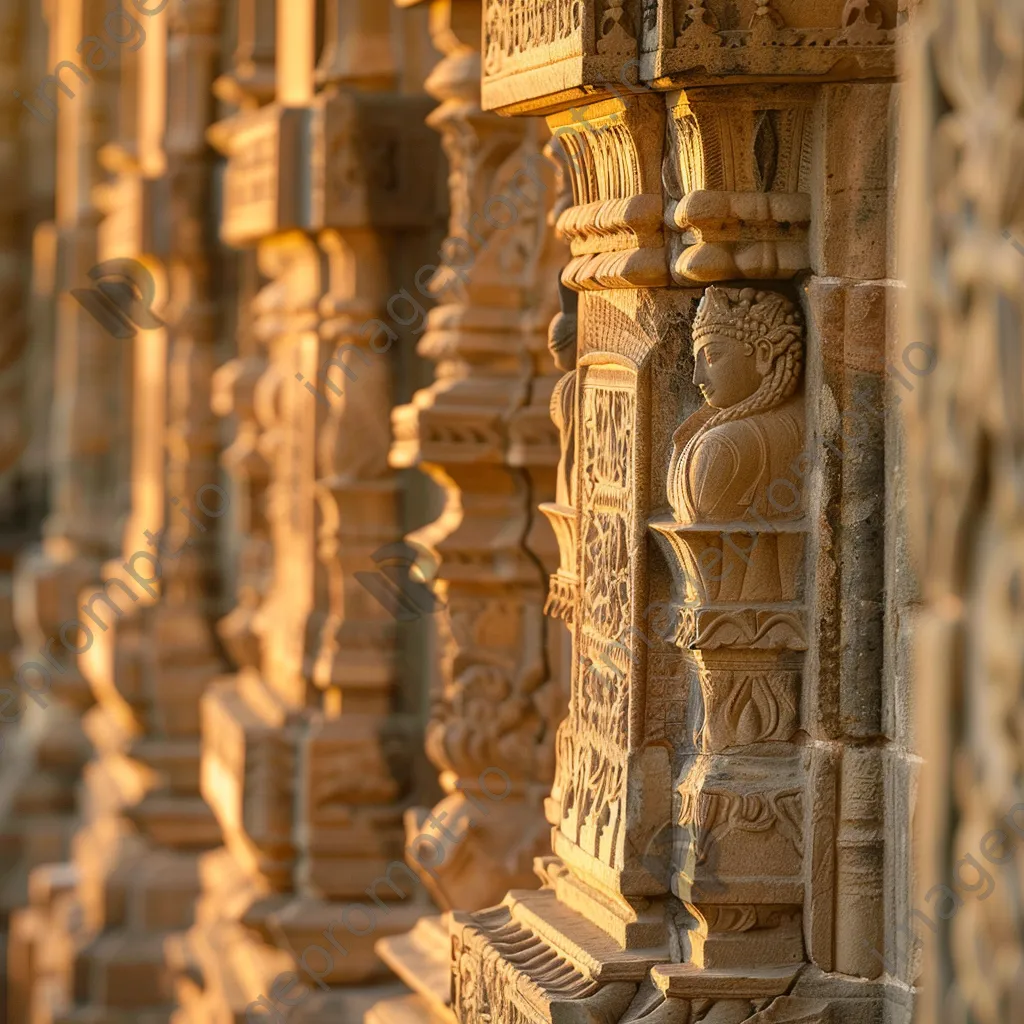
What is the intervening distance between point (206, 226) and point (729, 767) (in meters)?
5.40

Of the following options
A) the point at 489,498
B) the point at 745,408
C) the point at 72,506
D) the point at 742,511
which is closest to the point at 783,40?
the point at 745,408

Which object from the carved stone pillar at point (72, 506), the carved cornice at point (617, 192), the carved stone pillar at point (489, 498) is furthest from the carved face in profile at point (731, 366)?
the carved stone pillar at point (72, 506)

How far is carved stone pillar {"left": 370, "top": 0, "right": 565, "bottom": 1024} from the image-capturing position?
17.1ft

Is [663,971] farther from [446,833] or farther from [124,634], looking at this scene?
[124,634]

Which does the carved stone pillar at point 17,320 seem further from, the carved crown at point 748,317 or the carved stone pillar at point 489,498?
the carved crown at point 748,317

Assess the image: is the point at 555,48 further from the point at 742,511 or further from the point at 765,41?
the point at 742,511

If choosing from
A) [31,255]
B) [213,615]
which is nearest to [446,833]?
[213,615]

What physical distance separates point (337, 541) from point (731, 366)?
2.83 m

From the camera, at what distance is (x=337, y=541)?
245 inches

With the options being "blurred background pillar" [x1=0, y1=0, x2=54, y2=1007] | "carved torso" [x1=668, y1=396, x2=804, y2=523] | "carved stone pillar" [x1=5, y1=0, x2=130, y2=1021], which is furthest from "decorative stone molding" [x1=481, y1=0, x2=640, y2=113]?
"blurred background pillar" [x1=0, y1=0, x2=54, y2=1007]

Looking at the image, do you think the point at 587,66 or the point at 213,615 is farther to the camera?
the point at 213,615

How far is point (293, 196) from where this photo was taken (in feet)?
20.6

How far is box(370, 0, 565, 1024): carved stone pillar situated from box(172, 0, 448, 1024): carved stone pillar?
76 centimetres

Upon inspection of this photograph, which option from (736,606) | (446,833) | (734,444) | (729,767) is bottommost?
(446,833)
